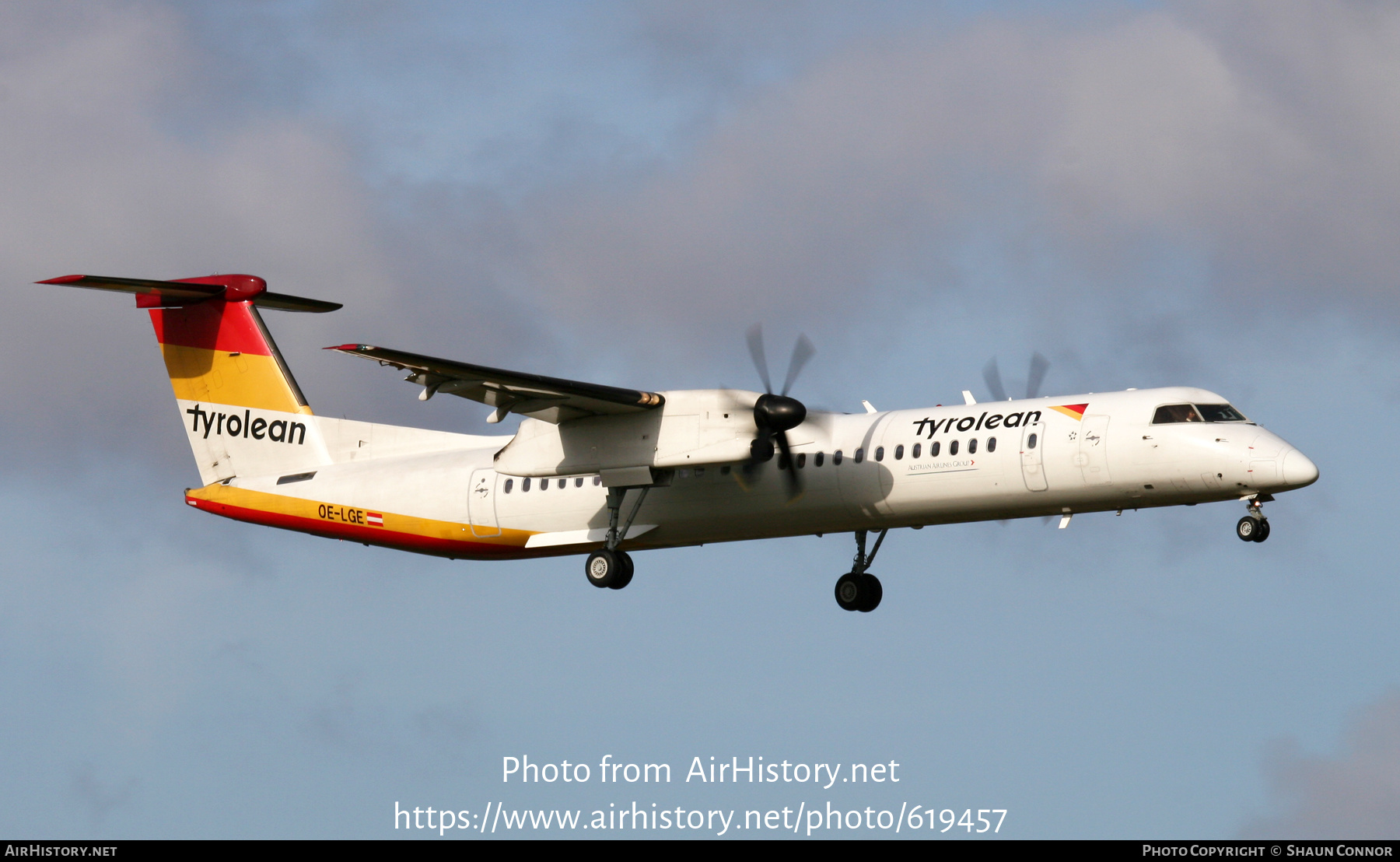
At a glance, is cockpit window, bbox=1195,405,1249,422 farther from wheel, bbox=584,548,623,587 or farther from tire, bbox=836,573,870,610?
wheel, bbox=584,548,623,587

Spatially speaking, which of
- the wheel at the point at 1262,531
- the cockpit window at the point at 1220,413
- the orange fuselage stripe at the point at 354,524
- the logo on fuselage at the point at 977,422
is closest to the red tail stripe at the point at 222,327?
the orange fuselage stripe at the point at 354,524

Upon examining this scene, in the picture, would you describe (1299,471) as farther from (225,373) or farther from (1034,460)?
(225,373)

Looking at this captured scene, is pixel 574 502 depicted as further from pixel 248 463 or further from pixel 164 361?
pixel 164 361

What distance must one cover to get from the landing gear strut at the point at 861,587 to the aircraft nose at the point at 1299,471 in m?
6.96

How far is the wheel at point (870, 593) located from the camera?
85.0 feet

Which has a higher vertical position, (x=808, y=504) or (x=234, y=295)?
(x=234, y=295)

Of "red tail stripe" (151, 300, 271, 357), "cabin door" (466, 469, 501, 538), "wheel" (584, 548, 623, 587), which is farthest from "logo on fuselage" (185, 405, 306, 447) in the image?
"wheel" (584, 548, 623, 587)

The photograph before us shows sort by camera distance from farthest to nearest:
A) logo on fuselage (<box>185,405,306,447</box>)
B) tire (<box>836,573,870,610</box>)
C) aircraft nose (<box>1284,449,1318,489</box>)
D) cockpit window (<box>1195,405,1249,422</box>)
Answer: logo on fuselage (<box>185,405,306,447</box>) → tire (<box>836,573,870,610</box>) → cockpit window (<box>1195,405,1249,422</box>) → aircraft nose (<box>1284,449,1318,489</box>)

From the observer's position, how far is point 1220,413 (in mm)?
21594

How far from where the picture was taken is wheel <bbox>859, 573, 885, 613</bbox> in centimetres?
2591

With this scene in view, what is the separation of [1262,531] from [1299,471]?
863 mm

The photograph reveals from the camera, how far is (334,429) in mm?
28016

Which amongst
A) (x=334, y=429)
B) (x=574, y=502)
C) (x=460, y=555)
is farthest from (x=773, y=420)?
(x=334, y=429)

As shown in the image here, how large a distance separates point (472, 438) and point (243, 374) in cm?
448
